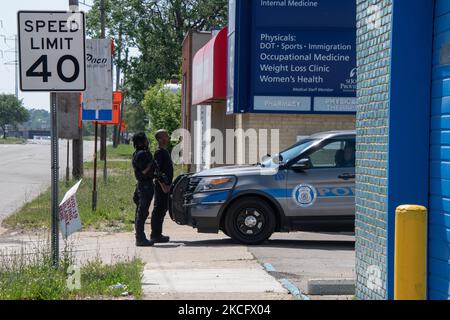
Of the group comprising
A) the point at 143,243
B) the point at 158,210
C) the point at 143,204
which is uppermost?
the point at 143,204

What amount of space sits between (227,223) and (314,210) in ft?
4.29

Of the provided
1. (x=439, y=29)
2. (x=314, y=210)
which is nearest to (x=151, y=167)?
(x=314, y=210)

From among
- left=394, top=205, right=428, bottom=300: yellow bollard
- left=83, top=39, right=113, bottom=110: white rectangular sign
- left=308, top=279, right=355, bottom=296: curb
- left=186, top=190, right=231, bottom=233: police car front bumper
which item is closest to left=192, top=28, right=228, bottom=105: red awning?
left=83, top=39, right=113, bottom=110: white rectangular sign

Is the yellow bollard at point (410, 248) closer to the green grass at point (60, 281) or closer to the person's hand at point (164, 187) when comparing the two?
the green grass at point (60, 281)

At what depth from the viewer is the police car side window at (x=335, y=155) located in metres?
13.4

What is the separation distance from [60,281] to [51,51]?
88.3 inches

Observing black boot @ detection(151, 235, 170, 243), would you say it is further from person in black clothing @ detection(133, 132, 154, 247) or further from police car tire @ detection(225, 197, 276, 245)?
police car tire @ detection(225, 197, 276, 245)

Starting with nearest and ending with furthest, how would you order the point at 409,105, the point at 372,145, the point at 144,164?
1. the point at 409,105
2. the point at 372,145
3. the point at 144,164

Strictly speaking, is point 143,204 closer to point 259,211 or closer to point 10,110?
point 259,211

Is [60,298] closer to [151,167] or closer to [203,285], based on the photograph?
[203,285]

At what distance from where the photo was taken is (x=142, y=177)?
13359mm

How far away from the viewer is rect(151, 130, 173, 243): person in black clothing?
1362 cm

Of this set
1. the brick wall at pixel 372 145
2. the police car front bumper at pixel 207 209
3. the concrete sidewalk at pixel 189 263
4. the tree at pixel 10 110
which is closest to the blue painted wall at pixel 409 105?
the brick wall at pixel 372 145

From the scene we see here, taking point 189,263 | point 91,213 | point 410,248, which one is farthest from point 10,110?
point 410,248
